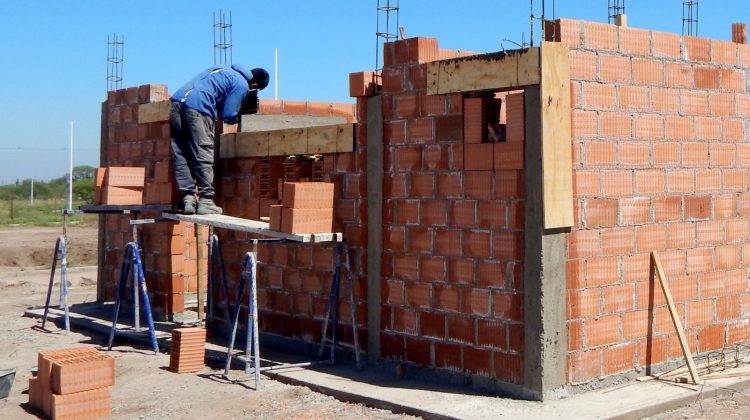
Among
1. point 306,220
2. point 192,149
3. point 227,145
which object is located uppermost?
point 227,145

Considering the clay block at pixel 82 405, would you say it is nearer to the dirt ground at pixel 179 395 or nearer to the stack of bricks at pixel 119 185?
the dirt ground at pixel 179 395

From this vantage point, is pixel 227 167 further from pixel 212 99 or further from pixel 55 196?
pixel 55 196

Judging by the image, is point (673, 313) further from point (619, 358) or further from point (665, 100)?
point (665, 100)

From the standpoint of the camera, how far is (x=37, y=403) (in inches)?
300

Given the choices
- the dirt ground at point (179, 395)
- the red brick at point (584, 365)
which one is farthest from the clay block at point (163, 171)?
the red brick at point (584, 365)

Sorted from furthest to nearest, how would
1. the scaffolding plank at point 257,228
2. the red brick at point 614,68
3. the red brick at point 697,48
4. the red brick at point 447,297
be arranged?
the scaffolding plank at point 257,228, the red brick at point 697,48, the red brick at point 447,297, the red brick at point 614,68

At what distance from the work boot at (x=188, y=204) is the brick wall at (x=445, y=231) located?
2557 millimetres

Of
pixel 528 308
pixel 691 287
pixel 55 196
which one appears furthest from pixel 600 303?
pixel 55 196

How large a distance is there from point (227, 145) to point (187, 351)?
2870 millimetres

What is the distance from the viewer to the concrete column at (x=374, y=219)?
828 centimetres

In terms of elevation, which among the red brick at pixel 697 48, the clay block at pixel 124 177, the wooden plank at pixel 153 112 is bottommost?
the clay block at pixel 124 177

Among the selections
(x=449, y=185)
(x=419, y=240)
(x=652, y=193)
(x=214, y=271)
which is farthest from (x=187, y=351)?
(x=652, y=193)

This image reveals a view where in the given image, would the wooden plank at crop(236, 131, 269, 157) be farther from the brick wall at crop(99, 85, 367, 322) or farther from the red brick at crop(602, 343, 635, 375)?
the red brick at crop(602, 343, 635, 375)

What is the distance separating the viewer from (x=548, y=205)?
6.84 meters
